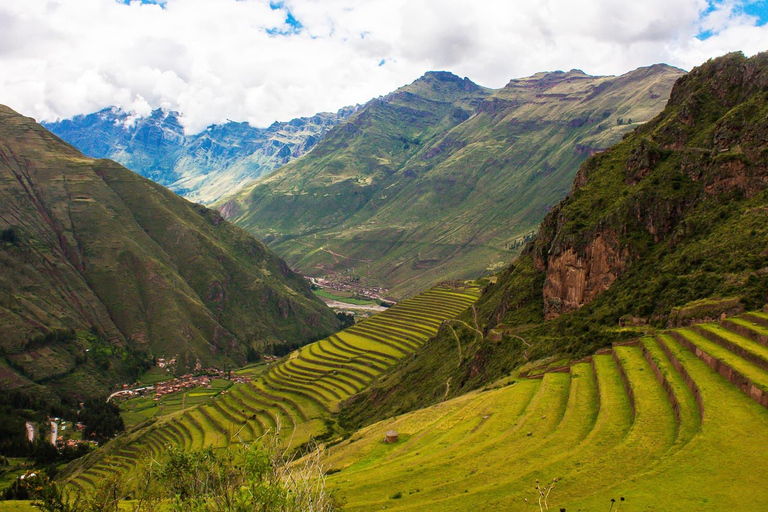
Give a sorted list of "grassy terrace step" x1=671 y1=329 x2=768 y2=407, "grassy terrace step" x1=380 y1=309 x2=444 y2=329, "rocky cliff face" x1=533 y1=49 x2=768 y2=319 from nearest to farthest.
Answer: "grassy terrace step" x1=671 y1=329 x2=768 y2=407, "rocky cliff face" x1=533 y1=49 x2=768 y2=319, "grassy terrace step" x1=380 y1=309 x2=444 y2=329

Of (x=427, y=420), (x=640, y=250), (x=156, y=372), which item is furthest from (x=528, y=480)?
(x=156, y=372)

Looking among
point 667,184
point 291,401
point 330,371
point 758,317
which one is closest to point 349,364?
point 330,371

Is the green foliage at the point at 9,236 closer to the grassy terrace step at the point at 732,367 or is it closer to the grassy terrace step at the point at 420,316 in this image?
the grassy terrace step at the point at 420,316

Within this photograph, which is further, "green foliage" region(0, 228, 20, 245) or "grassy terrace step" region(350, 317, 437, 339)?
"green foliage" region(0, 228, 20, 245)

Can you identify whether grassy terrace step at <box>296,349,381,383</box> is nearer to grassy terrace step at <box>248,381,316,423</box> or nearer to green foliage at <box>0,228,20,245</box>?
grassy terrace step at <box>248,381,316,423</box>

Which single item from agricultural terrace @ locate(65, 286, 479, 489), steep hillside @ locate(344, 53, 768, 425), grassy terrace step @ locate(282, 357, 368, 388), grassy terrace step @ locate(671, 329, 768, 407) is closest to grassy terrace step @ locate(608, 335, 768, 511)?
grassy terrace step @ locate(671, 329, 768, 407)

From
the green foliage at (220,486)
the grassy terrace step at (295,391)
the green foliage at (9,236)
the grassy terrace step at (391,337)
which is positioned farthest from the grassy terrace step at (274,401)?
the green foliage at (9,236)
